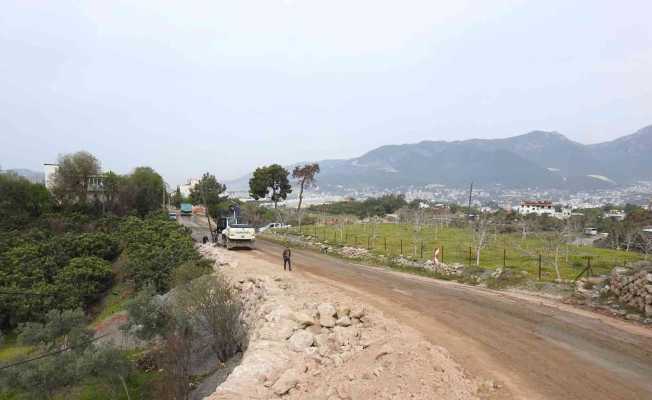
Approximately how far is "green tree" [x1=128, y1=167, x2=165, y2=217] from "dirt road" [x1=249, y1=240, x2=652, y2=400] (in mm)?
58145

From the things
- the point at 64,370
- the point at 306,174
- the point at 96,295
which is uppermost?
the point at 306,174

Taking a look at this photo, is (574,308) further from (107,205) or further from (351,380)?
(107,205)

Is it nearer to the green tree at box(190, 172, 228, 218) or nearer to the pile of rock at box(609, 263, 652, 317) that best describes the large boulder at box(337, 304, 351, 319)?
the pile of rock at box(609, 263, 652, 317)

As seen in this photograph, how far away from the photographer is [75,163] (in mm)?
59594

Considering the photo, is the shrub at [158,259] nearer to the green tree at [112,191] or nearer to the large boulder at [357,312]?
the large boulder at [357,312]

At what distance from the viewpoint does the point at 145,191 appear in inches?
2753

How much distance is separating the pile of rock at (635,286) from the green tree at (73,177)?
6730 cm

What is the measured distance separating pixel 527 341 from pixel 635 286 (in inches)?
302

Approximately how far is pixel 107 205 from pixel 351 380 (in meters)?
65.4

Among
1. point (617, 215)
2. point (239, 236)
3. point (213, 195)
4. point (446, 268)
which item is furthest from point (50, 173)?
point (617, 215)

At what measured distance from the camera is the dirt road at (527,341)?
9.61m

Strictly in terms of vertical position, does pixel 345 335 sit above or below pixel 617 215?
above

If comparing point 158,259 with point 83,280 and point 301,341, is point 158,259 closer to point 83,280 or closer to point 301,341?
point 83,280

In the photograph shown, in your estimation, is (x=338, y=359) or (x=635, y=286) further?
(x=635, y=286)
